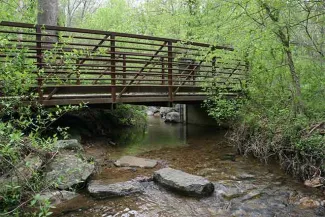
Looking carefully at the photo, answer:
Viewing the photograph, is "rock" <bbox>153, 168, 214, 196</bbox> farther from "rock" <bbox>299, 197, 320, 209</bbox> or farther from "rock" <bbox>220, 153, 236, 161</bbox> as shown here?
"rock" <bbox>220, 153, 236, 161</bbox>

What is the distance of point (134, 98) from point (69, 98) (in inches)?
66.3

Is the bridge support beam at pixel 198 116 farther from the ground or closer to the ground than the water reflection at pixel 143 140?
farther from the ground

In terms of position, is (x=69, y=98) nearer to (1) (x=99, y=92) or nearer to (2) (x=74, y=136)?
(1) (x=99, y=92)

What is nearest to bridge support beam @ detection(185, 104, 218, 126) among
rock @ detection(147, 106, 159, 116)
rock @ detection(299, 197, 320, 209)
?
rock @ detection(147, 106, 159, 116)

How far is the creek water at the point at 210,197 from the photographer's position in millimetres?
3801

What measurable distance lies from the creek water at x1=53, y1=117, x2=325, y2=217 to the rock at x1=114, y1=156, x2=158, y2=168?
0.16m

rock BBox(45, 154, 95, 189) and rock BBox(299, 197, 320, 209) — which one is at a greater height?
rock BBox(45, 154, 95, 189)

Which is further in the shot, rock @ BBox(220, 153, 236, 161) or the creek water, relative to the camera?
rock @ BBox(220, 153, 236, 161)

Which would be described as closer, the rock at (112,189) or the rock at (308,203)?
the rock at (308,203)

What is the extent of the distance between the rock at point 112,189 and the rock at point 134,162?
115cm

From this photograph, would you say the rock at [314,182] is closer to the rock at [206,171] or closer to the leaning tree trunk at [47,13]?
the rock at [206,171]

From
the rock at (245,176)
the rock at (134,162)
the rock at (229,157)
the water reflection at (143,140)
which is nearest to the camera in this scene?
the rock at (245,176)

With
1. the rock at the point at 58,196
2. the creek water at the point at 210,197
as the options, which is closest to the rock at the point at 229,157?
the creek water at the point at 210,197

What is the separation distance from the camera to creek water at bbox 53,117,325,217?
12.5ft
